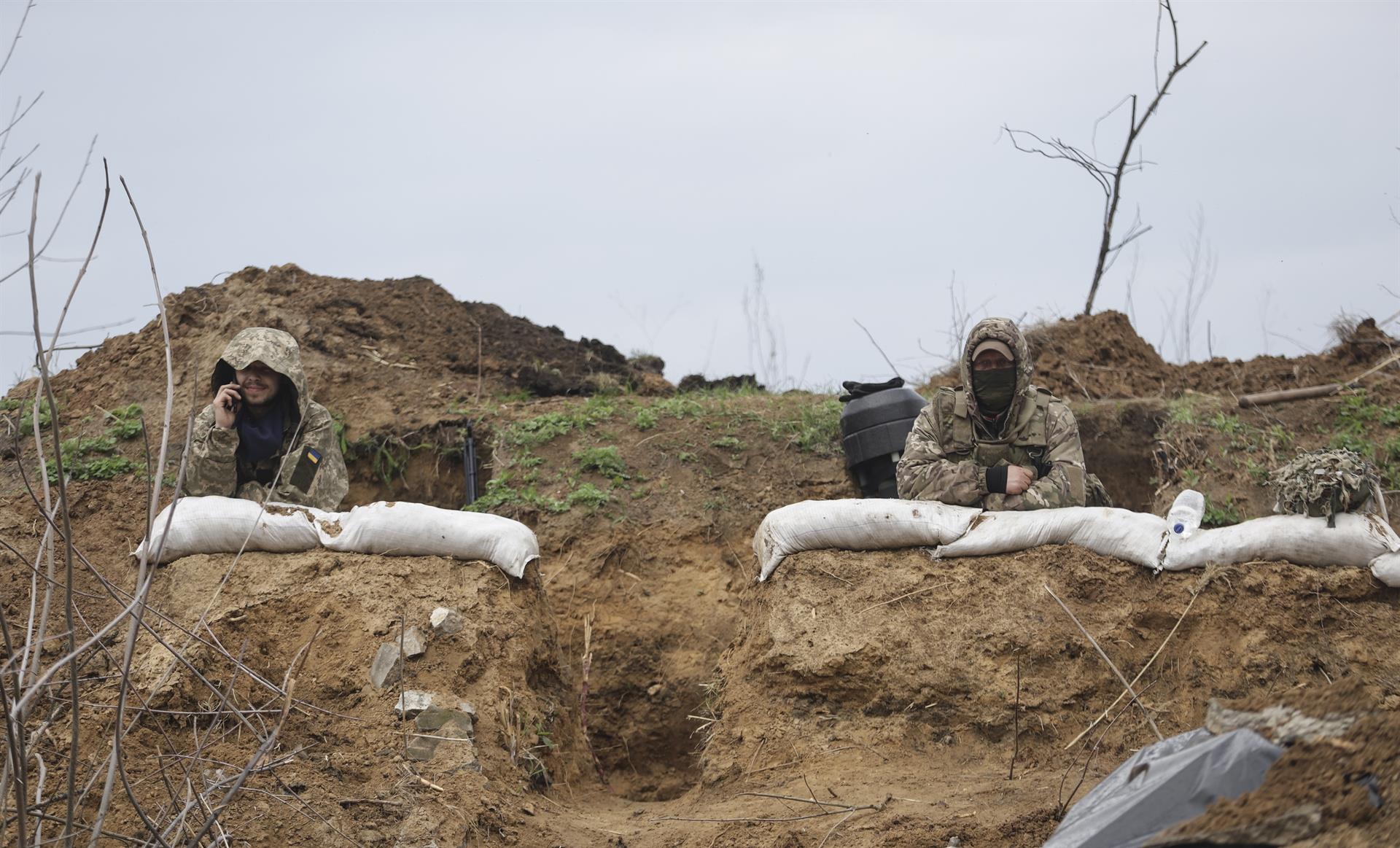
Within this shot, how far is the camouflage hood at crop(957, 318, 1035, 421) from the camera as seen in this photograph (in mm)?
5312

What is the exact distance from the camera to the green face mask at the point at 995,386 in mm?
5293

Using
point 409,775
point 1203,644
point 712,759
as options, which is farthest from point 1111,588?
point 409,775

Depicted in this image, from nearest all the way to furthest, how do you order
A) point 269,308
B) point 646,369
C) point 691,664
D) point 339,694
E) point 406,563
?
point 339,694, point 406,563, point 691,664, point 269,308, point 646,369

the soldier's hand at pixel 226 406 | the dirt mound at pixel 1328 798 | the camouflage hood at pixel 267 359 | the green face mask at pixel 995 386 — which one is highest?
the camouflage hood at pixel 267 359

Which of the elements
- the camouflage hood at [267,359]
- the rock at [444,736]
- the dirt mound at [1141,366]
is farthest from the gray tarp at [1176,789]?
the dirt mound at [1141,366]

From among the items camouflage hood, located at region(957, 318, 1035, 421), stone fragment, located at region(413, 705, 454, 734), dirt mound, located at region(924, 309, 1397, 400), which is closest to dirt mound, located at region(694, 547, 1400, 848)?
camouflage hood, located at region(957, 318, 1035, 421)

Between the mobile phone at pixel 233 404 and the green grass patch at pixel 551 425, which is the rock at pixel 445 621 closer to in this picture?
the mobile phone at pixel 233 404

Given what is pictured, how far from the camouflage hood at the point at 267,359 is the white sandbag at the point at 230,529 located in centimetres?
70

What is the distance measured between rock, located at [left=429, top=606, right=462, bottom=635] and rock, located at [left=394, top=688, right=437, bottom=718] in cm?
27

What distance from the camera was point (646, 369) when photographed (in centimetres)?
895

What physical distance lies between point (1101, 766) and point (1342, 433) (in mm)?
3612

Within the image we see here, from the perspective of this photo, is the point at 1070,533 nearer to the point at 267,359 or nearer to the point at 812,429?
the point at 812,429

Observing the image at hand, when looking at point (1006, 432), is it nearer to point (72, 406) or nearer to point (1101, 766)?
point (1101, 766)

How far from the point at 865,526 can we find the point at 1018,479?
2.30ft
